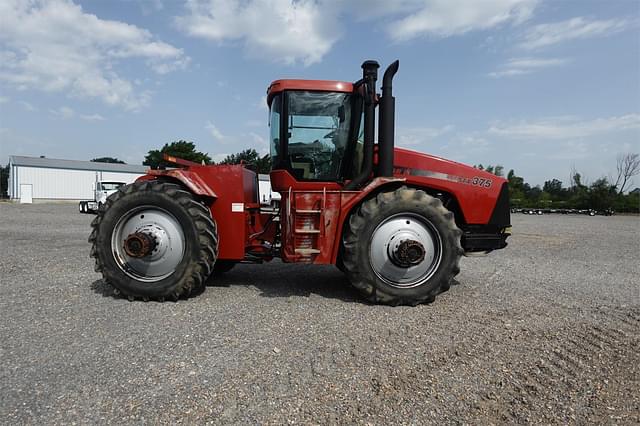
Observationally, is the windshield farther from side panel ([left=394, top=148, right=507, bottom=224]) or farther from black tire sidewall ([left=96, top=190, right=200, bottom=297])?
black tire sidewall ([left=96, top=190, right=200, bottom=297])

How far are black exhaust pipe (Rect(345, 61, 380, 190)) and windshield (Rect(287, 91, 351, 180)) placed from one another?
0.85 feet

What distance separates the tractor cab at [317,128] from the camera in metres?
5.56

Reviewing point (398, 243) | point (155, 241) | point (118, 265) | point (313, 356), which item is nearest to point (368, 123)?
point (398, 243)

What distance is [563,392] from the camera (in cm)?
295

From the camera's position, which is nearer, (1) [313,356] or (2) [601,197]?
(1) [313,356]

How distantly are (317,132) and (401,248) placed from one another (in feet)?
6.25

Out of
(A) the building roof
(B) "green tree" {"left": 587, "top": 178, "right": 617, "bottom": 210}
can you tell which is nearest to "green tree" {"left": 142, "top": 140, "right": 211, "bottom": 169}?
(A) the building roof

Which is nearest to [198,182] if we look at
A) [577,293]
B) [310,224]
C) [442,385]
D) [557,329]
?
[310,224]

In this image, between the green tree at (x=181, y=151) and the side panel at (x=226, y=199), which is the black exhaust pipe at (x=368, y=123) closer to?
the side panel at (x=226, y=199)

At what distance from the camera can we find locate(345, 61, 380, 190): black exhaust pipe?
535 centimetres

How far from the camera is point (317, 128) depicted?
5629 mm

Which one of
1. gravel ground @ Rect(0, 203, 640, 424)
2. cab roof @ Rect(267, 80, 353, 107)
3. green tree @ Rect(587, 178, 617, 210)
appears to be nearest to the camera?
gravel ground @ Rect(0, 203, 640, 424)

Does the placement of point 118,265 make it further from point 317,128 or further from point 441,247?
point 441,247

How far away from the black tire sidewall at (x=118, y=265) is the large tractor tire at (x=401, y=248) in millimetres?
1937
